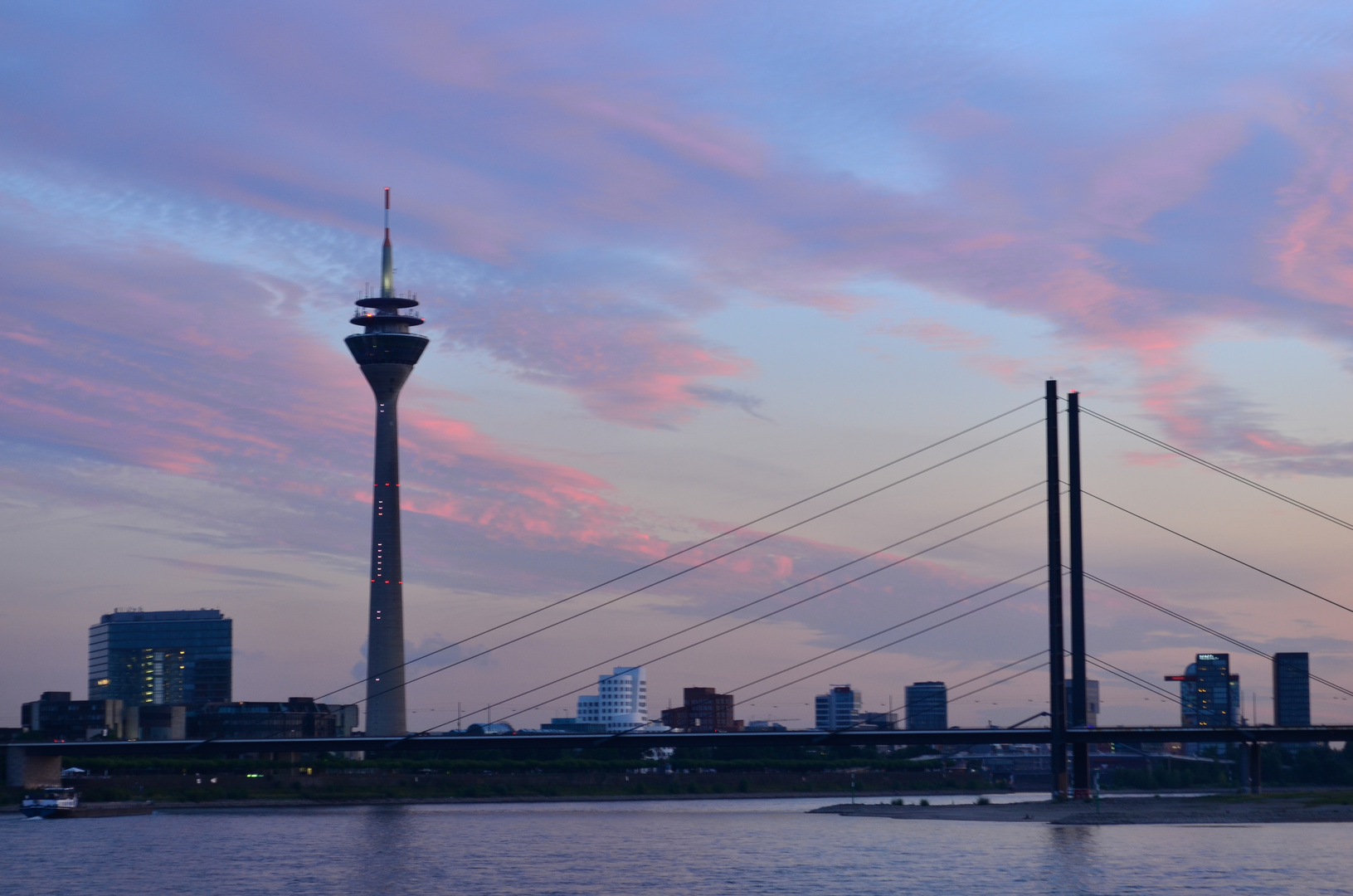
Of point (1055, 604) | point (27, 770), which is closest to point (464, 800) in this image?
point (27, 770)

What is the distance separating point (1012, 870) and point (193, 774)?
10491 centimetres

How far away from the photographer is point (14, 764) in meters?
126

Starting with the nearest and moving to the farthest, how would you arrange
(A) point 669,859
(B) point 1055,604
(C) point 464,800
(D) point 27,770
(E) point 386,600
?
(A) point 669,859 → (B) point 1055,604 → (D) point 27,770 → (C) point 464,800 → (E) point 386,600

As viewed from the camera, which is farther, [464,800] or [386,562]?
[386,562]

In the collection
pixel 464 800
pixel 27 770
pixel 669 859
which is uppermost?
pixel 669 859

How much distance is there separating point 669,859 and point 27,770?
78.3 meters

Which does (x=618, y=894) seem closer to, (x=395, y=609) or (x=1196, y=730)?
(x=1196, y=730)

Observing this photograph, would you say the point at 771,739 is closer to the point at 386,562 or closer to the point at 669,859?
the point at 669,859

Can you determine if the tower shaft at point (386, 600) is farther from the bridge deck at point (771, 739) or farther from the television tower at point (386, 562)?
the bridge deck at point (771, 739)

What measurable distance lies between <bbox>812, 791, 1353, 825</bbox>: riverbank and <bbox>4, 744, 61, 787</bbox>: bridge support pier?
211 feet

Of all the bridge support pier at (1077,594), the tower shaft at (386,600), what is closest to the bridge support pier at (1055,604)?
the bridge support pier at (1077,594)

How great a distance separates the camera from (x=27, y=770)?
125500mm

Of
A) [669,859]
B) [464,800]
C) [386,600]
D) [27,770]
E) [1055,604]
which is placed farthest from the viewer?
[386,600]

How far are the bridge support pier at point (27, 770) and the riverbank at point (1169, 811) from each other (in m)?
64.2
